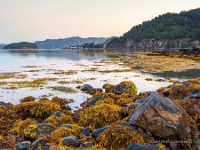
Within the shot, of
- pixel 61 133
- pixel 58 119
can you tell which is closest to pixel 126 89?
pixel 58 119

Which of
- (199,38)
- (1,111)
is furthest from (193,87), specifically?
(199,38)

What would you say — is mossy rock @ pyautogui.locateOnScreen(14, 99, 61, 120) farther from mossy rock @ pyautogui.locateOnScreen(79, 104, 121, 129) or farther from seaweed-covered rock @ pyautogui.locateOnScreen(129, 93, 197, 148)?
seaweed-covered rock @ pyautogui.locateOnScreen(129, 93, 197, 148)

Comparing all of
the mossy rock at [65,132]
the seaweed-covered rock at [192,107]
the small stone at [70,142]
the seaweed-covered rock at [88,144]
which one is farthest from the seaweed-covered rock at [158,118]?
the mossy rock at [65,132]

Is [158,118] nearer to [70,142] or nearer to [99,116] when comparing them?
[70,142]

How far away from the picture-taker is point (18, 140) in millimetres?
9680

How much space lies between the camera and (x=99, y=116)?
36.0ft

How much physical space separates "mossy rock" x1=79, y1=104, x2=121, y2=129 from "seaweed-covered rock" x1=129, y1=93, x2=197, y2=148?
2119mm

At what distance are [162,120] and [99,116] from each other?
3295mm

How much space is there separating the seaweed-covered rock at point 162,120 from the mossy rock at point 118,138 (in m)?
0.50

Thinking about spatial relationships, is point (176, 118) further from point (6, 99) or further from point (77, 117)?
point (6, 99)

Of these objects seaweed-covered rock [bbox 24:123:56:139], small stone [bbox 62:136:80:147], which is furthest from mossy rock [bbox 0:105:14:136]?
small stone [bbox 62:136:80:147]

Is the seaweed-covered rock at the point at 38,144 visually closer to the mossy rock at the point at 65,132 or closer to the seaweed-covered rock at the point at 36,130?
the mossy rock at the point at 65,132

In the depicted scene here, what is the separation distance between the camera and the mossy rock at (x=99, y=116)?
35.6ft

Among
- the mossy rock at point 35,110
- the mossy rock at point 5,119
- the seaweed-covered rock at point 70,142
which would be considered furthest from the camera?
the mossy rock at point 35,110
